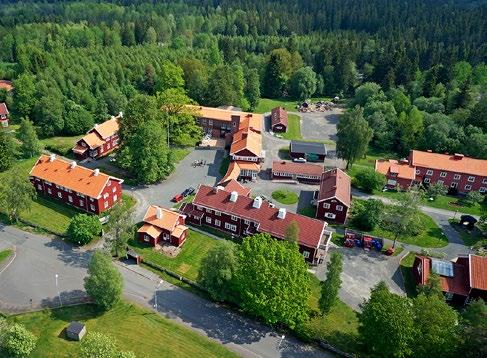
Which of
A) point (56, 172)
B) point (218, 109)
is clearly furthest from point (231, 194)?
point (218, 109)

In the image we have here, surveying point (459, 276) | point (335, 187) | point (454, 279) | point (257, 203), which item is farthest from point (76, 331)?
point (459, 276)

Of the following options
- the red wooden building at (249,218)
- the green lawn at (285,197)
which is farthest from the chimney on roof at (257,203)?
the green lawn at (285,197)

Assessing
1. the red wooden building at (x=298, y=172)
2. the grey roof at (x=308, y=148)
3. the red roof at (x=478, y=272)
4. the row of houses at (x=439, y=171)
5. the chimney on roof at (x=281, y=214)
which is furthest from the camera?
the grey roof at (x=308, y=148)

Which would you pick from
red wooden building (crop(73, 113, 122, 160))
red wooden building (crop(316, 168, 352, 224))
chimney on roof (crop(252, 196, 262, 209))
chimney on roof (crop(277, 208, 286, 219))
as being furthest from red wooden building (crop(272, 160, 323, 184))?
red wooden building (crop(73, 113, 122, 160))

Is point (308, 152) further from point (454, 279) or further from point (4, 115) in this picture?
point (4, 115)

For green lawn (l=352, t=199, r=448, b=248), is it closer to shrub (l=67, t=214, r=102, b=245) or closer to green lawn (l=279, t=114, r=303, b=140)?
green lawn (l=279, t=114, r=303, b=140)

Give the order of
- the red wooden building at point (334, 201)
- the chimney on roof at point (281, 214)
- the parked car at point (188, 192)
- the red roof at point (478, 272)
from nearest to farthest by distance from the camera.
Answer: the red roof at point (478, 272) < the chimney on roof at point (281, 214) < the red wooden building at point (334, 201) < the parked car at point (188, 192)

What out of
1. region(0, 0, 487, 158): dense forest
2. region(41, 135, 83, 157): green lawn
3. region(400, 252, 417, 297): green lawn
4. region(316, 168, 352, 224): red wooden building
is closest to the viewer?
region(400, 252, 417, 297): green lawn

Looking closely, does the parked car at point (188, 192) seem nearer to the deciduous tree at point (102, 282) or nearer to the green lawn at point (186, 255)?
the green lawn at point (186, 255)
